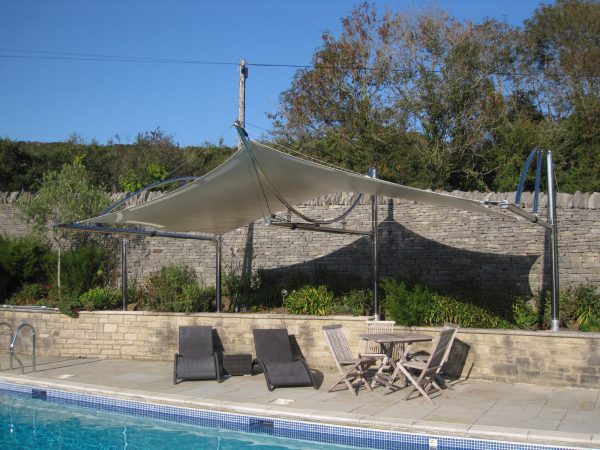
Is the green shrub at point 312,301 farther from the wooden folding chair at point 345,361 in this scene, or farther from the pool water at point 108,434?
the pool water at point 108,434

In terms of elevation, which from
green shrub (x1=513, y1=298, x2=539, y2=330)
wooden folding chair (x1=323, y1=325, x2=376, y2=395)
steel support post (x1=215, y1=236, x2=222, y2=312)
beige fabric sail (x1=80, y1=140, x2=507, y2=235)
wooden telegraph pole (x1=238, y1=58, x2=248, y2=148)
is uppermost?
wooden telegraph pole (x1=238, y1=58, x2=248, y2=148)

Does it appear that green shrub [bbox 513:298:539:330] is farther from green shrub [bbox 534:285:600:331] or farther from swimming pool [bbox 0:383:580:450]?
swimming pool [bbox 0:383:580:450]

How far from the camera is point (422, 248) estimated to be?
1272 cm

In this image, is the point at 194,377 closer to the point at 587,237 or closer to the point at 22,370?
the point at 22,370

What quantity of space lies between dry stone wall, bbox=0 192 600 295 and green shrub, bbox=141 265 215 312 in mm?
966

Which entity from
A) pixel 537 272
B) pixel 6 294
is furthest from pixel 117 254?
pixel 537 272

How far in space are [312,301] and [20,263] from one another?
785 cm

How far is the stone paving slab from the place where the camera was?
6.92 m

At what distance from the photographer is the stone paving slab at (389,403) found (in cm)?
692

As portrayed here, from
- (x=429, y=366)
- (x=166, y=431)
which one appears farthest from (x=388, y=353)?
(x=166, y=431)

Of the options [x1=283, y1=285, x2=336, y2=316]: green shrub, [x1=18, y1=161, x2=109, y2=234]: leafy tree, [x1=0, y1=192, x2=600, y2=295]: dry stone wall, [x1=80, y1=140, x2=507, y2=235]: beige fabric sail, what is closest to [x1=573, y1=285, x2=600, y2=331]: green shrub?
[x1=0, y1=192, x2=600, y2=295]: dry stone wall

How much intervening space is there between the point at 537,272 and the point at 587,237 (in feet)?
3.44

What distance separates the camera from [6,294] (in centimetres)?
1548

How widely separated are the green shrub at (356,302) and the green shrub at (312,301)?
0.58 ft
